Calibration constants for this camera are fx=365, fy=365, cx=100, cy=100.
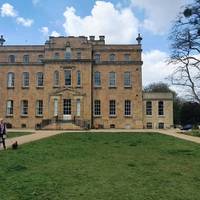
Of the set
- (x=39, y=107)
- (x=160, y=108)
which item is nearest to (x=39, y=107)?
(x=39, y=107)

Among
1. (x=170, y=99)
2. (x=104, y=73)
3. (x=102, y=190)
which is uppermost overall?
(x=104, y=73)

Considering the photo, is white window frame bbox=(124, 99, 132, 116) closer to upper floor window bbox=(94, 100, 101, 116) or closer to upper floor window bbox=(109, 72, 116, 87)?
upper floor window bbox=(109, 72, 116, 87)

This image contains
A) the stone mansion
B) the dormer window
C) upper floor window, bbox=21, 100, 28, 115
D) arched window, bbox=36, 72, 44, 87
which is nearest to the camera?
the stone mansion

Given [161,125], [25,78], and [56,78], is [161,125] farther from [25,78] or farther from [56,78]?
[25,78]

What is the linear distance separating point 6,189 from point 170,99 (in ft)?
161

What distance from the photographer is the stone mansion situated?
172 ft

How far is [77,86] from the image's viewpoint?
5291 cm

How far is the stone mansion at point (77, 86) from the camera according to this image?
52406mm

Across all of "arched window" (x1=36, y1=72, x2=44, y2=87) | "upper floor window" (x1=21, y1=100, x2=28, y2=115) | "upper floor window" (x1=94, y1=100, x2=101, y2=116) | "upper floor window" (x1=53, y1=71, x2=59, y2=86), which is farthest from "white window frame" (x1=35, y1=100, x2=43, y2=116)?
"upper floor window" (x1=94, y1=100, x2=101, y2=116)

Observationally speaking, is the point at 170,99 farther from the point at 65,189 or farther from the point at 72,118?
the point at 65,189

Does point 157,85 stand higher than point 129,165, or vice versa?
point 157,85

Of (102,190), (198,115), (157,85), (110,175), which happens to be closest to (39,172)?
(110,175)

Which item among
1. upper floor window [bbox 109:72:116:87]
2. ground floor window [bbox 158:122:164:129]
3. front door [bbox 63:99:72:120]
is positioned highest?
upper floor window [bbox 109:72:116:87]

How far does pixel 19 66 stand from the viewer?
55.2 m
